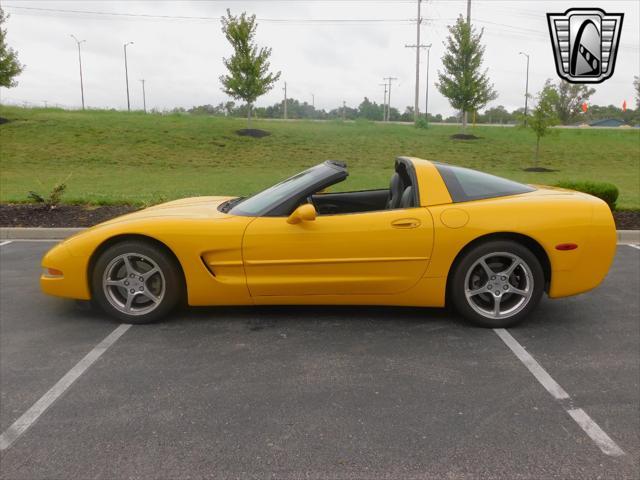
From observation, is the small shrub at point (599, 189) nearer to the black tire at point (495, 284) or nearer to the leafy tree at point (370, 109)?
the black tire at point (495, 284)

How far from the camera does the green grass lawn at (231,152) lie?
15195mm

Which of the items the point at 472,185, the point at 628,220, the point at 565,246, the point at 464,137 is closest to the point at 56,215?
the point at 472,185

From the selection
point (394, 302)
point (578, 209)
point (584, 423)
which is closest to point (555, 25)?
point (578, 209)

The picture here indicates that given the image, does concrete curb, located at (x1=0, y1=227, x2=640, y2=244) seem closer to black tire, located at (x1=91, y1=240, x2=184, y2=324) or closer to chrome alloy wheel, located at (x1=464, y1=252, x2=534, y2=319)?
black tire, located at (x1=91, y1=240, x2=184, y2=324)

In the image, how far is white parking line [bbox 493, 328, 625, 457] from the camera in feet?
7.68

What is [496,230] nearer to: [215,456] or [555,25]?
[215,456]

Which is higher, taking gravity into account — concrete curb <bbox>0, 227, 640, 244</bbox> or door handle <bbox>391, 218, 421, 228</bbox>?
door handle <bbox>391, 218, 421, 228</bbox>

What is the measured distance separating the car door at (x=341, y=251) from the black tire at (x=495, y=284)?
31 centimetres

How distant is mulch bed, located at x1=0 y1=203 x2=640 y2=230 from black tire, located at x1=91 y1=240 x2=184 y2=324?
14.5 ft

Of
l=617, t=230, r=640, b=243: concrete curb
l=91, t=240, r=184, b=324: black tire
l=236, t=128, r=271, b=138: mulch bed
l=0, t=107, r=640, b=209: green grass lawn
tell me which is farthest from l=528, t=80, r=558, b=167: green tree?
l=91, t=240, r=184, b=324: black tire

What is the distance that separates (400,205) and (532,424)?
2047mm

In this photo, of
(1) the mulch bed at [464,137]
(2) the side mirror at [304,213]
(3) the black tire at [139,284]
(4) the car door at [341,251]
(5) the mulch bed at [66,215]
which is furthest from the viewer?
(1) the mulch bed at [464,137]

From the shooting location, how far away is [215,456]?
7.41ft

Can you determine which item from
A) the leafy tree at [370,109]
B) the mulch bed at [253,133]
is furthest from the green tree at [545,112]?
the leafy tree at [370,109]
